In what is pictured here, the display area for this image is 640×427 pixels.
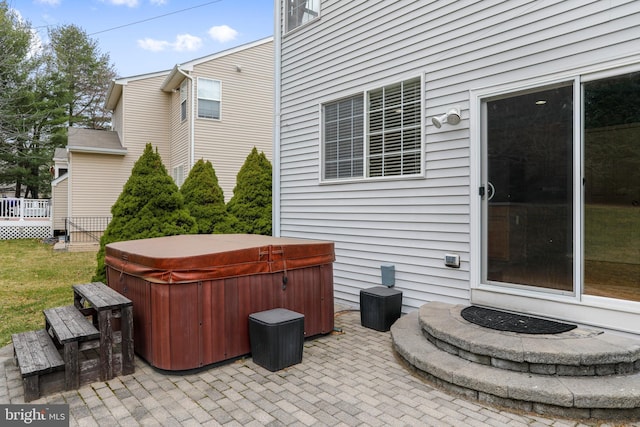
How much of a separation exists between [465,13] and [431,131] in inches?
48.5

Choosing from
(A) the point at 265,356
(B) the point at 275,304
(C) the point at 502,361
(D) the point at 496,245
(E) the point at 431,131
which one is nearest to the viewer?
(C) the point at 502,361

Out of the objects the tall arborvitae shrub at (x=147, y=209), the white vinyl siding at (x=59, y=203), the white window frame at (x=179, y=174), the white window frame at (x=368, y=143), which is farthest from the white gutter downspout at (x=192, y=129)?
the white window frame at (x=368, y=143)

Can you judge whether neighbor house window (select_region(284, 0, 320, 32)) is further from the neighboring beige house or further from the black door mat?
the neighboring beige house

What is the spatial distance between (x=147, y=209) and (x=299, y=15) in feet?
12.8

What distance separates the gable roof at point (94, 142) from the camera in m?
13.2

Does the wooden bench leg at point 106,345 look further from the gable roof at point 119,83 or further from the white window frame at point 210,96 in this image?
the gable roof at point 119,83

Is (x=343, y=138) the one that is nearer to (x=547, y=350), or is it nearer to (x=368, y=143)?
(x=368, y=143)

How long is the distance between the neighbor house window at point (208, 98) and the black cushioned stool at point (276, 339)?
395 inches

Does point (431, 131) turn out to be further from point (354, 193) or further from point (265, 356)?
point (265, 356)

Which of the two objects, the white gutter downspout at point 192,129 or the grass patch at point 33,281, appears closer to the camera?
the grass patch at point 33,281

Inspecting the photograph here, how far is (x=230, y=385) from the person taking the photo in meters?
2.99

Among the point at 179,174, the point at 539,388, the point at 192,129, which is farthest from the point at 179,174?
the point at 539,388

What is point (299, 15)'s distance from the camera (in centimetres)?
636

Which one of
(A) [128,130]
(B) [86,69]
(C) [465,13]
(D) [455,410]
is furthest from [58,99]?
(D) [455,410]
